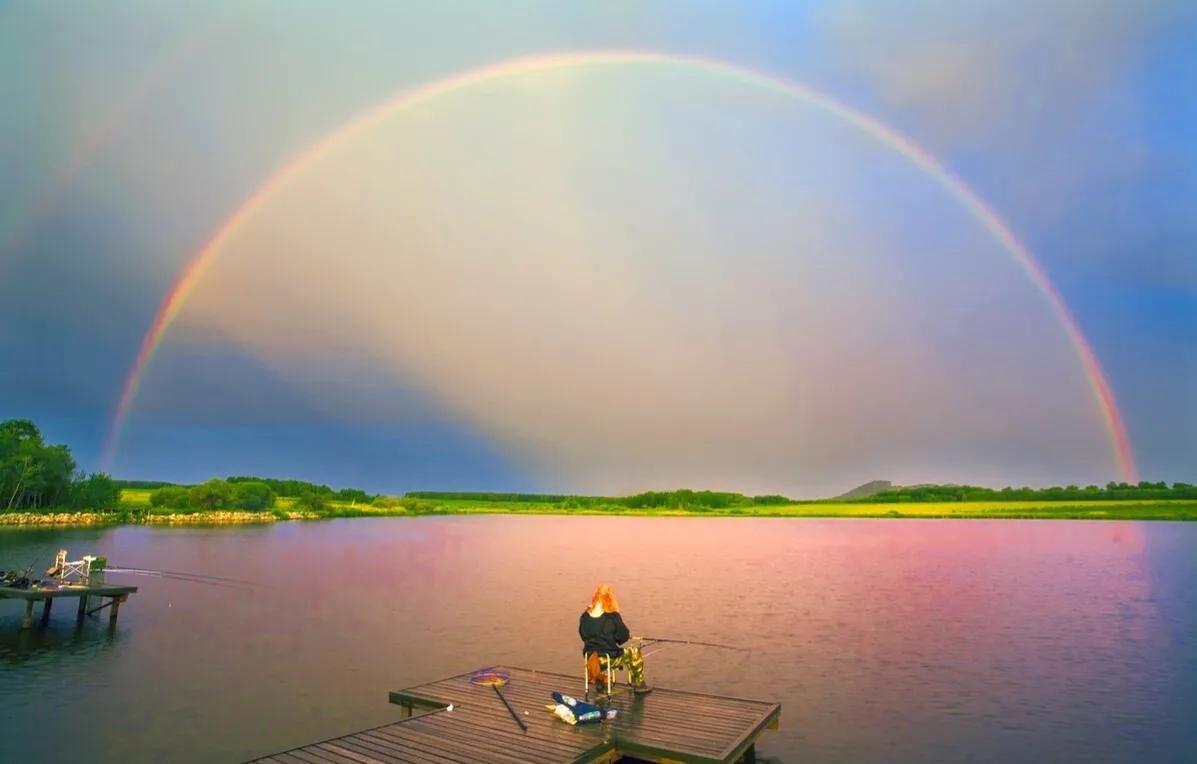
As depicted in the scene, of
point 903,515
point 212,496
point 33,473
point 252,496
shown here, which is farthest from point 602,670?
point 903,515

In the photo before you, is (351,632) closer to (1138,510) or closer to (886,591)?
(886,591)

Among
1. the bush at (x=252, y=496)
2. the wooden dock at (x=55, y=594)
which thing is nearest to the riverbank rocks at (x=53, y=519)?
the bush at (x=252, y=496)

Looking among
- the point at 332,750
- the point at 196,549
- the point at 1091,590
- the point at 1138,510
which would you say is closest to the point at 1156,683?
the point at 332,750

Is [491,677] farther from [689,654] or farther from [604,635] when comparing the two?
[689,654]

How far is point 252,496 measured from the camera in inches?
6161

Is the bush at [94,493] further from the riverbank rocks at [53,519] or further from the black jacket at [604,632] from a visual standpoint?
the black jacket at [604,632]

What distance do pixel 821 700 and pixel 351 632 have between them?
19619mm

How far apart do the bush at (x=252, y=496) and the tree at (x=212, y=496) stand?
5.12 feet

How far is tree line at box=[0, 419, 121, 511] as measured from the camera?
10688 centimetres

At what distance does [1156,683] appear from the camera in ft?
76.3

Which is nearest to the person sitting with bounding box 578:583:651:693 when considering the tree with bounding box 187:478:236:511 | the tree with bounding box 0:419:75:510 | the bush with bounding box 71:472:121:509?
the tree with bounding box 0:419:75:510

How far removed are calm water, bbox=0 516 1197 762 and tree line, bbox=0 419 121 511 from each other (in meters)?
60.0

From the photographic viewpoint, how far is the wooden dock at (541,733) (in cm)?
1203

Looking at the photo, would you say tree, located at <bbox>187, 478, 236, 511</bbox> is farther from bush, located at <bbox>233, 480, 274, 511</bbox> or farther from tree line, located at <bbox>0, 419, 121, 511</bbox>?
tree line, located at <bbox>0, 419, 121, 511</bbox>
